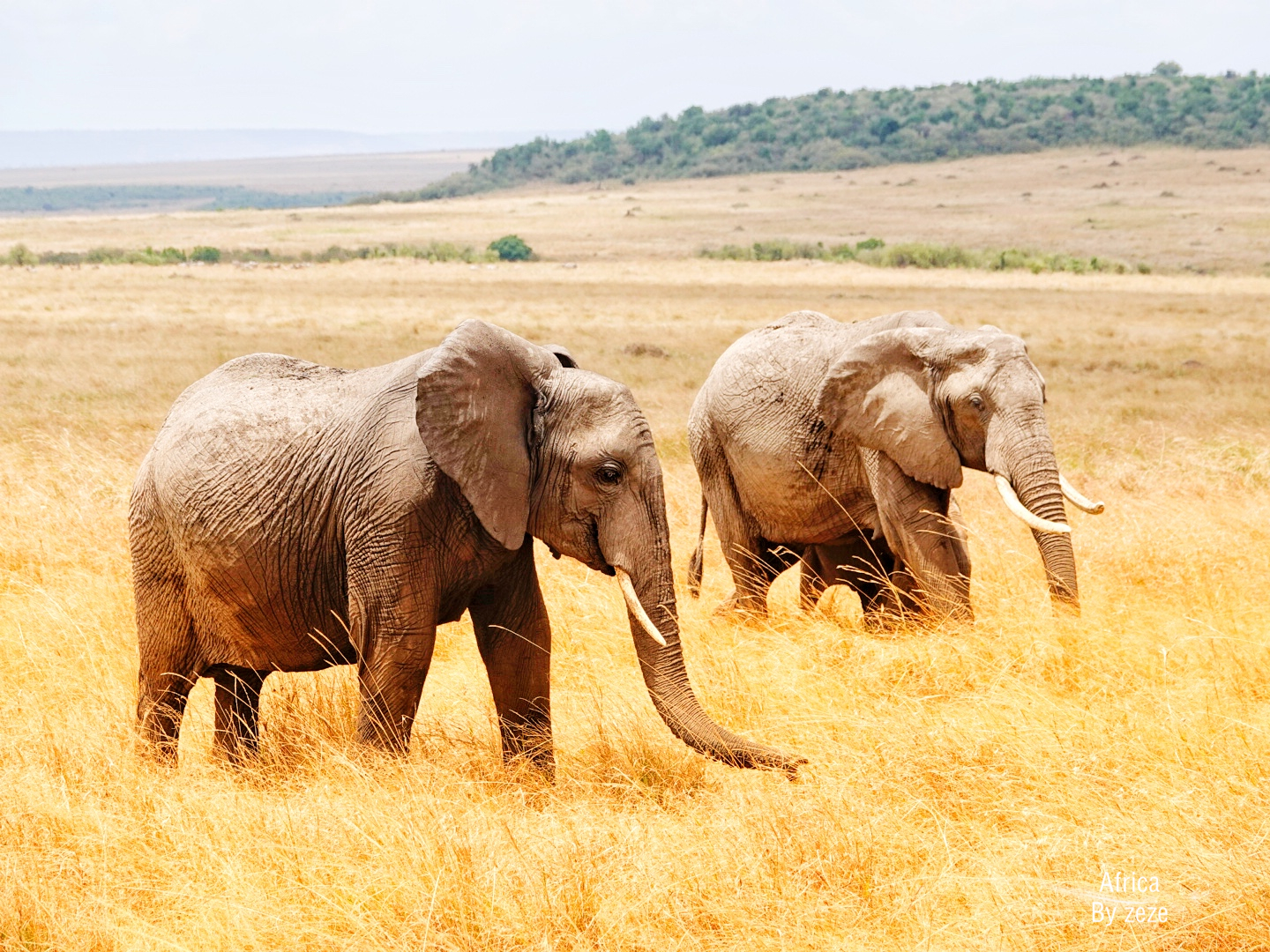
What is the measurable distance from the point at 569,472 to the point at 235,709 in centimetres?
210

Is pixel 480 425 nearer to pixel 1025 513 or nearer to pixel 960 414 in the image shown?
Result: pixel 1025 513

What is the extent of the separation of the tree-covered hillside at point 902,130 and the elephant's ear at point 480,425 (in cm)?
10471

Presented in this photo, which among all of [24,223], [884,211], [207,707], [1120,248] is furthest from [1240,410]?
[24,223]

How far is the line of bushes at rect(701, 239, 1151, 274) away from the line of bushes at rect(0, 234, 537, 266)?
8.09 metres

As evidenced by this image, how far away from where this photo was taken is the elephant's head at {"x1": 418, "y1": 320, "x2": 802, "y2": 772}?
4.66 meters

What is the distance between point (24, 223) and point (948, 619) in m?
101

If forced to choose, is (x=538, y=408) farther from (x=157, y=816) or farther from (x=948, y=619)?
(x=948, y=619)

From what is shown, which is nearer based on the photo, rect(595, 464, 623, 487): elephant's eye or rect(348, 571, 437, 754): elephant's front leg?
rect(595, 464, 623, 487): elephant's eye

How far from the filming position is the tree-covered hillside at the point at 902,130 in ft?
358

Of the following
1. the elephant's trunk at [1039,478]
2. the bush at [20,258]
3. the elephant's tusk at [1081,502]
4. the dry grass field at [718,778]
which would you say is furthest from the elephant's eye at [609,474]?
the bush at [20,258]

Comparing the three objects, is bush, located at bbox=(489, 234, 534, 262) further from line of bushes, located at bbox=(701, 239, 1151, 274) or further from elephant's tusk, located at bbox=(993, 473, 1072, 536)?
elephant's tusk, located at bbox=(993, 473, 1072, 536)

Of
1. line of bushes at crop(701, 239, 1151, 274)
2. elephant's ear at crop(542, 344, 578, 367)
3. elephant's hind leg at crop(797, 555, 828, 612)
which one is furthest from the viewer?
line of bushes at crop(701, 239, 1151, 274)

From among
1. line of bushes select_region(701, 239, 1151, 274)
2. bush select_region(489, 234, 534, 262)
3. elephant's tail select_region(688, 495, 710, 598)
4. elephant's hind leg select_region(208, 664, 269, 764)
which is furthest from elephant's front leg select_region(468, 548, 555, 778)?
bush select_region(489, 234, 534, 262)

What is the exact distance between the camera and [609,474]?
471cm
